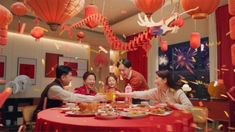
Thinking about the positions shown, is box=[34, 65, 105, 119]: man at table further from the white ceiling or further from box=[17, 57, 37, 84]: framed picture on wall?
box=[17, 57, 37, 84]: framed picture on wall

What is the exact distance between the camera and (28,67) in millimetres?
5555

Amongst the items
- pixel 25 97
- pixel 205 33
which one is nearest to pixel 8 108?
pixel 25 97

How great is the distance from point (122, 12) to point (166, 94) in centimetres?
325

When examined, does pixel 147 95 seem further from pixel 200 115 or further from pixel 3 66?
pixel 3 66

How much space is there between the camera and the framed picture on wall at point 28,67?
5.43 m

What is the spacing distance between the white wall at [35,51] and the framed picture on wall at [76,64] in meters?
0.12

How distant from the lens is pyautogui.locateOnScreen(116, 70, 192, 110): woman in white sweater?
2531 mm

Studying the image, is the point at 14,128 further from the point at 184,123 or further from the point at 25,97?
the point at 184,123

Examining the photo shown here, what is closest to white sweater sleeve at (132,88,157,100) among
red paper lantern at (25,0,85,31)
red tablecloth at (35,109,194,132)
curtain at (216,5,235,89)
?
red tablecloth at (35,109,194,132)

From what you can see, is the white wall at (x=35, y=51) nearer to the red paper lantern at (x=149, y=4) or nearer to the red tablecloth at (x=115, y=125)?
the red tablecloth at (x=115, y=125)

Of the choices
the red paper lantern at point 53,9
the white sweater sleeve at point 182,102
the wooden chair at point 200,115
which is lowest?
the wooden chair at point 200,115

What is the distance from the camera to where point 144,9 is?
2242 millimetres

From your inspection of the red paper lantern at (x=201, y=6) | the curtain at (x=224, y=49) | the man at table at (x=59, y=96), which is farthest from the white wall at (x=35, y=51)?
the red paper lantern at (x=201, y=6)

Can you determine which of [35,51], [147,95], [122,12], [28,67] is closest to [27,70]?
[28,67]
